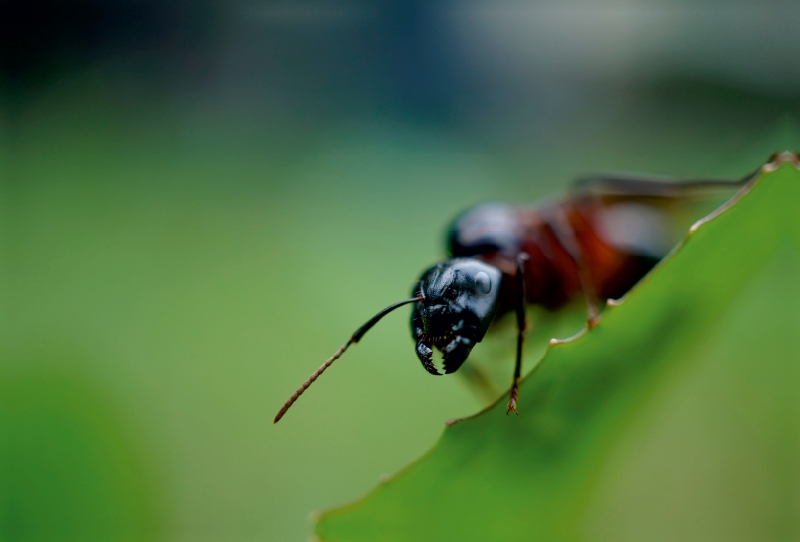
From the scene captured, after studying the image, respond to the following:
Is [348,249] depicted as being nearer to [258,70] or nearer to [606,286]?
[606,286]

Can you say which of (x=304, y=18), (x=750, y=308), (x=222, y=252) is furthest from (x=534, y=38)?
(x=750, y=308)

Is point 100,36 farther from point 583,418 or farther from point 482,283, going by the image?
point 583,418

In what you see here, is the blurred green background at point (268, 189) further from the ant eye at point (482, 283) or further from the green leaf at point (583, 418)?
the green leaf at point (583, 418)

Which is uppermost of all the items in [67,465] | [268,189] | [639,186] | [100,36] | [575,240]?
[100,36]

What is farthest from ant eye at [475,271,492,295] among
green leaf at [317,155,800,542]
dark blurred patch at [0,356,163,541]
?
dark blurred patch at [0,356,163,541]

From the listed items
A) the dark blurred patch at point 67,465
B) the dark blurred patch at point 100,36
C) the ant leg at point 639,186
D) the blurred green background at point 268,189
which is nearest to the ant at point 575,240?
the ant leg at point 639,186

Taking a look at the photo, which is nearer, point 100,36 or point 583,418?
point 583,418

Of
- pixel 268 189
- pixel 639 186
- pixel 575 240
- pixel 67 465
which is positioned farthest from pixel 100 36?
pixel 639 186
